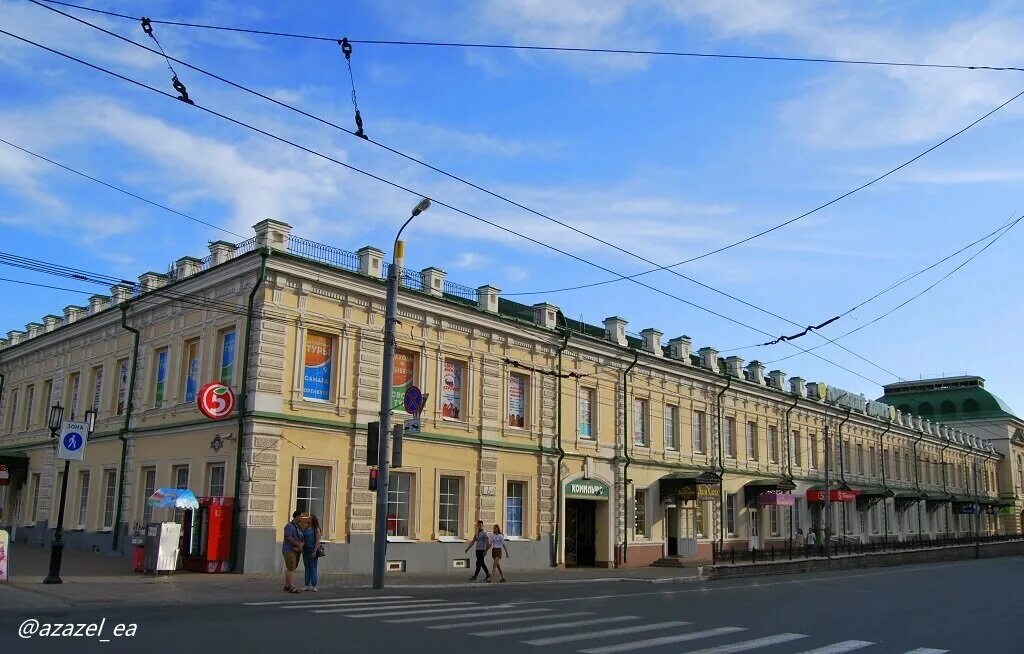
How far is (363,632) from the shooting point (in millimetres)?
11773

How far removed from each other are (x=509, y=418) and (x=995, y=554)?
45.9m

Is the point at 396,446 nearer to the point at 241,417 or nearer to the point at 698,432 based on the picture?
the point at 241,417

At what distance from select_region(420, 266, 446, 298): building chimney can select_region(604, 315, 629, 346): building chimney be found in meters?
9.39

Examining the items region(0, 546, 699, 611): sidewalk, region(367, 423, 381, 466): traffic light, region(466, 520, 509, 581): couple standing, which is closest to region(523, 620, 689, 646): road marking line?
region(0, 546, 699, 611): sidewalk

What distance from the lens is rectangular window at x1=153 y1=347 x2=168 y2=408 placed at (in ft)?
84.9

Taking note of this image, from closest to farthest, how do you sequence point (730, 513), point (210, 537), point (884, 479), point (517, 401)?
point (210, 537), point (517, 401), point (730, 513), point (884, 479)

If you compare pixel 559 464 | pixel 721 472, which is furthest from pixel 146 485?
pixel 721 472

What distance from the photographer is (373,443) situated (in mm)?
20297

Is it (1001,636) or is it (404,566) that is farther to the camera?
(404,566)

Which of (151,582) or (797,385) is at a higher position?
(797,385)

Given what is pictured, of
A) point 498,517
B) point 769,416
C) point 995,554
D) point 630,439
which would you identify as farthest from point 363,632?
point 995,554

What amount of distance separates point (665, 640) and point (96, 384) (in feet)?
81.6

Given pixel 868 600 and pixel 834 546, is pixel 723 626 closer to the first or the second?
pixel 868 600

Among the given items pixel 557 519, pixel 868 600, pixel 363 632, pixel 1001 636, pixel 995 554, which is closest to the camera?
pixel 363 632
